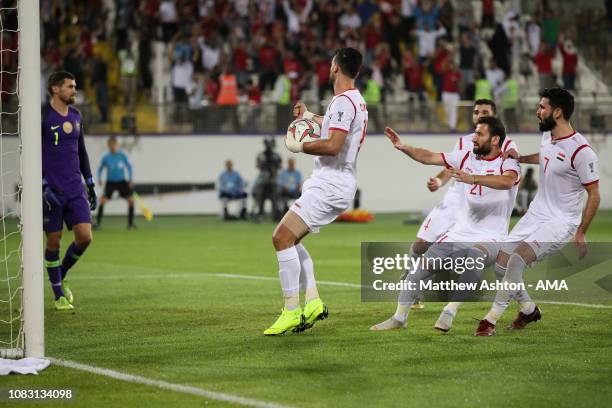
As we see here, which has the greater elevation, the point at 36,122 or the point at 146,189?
the point at 36,122

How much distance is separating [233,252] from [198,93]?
12.1 metres

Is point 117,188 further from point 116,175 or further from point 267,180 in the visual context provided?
point 267,180

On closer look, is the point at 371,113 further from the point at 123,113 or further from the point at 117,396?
the point at 117,396

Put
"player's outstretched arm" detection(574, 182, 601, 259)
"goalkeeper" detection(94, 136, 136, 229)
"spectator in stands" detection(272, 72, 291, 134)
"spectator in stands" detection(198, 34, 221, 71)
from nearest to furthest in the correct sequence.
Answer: "player's outstretched arm" detection(574, 182, 601, 259), "goalkeeper" detection(94, 136, 136, 229), "spectator in stands" detection(272, 72, 291, 134), "spectator in stands" detection(198, 34, 221, 71)

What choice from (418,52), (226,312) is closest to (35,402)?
(226,312)

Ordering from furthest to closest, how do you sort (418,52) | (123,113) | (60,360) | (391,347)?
1. (418,52)
2. (123,113)
3. (391,347)
4. (60,360)

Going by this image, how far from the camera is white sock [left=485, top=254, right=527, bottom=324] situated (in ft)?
30.5

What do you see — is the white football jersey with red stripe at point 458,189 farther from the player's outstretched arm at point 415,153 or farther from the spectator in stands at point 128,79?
the spectator in stands at point 128,79

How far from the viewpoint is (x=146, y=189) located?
30531 millimetres

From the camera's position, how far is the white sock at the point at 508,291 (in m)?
9.30

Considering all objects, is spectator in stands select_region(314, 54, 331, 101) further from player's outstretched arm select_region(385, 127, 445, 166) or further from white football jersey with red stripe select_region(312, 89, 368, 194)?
white football jersey with red stripe select_region(312, 89, 368, 194)

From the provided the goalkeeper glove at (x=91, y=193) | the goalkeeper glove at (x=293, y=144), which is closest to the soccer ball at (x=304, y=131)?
the goalkeeper glove at (x=293, y=144)

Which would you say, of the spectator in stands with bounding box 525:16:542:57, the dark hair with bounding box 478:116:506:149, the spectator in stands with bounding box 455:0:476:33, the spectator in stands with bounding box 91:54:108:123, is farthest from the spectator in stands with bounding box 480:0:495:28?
the dark hair with bounding box 478:116:506:149

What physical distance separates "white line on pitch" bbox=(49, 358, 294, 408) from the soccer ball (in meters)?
2.58
